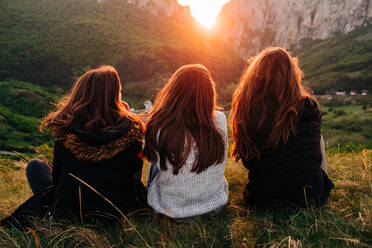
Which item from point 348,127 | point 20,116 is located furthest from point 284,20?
point 20,116

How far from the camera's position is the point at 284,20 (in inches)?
3346

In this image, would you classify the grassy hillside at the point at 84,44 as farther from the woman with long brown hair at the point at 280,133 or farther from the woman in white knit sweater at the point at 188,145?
the woman with long brown hair at the point at 280,133

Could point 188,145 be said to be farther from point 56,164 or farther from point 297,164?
point 56,164

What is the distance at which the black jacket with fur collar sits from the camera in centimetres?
163

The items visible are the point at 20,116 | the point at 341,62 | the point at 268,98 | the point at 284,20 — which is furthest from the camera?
the point at 284,20

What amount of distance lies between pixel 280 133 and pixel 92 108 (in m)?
1.47

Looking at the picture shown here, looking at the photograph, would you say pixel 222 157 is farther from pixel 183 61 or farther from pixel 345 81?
pixel 345 81

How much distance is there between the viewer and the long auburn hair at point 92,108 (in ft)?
5.52

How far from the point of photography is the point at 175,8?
6762 centimetres

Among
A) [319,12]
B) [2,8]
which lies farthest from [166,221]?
[319,12]

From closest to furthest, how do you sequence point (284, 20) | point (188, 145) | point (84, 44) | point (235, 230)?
point (235, 230), point (188, 145), point (84, 44), point (284, 20)

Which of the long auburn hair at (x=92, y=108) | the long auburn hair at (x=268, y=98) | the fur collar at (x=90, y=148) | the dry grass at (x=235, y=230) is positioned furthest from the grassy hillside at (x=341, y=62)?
the fur collar at (x=90, y=148)

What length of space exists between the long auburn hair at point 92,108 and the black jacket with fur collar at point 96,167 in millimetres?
80

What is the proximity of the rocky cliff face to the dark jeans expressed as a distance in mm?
89993
